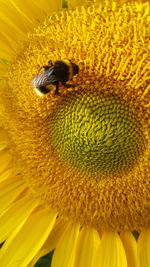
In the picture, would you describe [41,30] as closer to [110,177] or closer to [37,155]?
[37,155]

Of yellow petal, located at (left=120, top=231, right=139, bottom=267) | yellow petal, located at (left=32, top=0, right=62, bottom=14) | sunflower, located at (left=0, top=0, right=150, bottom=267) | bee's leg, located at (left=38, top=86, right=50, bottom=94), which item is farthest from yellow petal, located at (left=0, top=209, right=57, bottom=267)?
yellow petal, located at (left=32, top=0, right=62, bottom=14)

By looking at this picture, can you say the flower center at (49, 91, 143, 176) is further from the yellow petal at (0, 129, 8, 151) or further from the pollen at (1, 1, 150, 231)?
the yellow petal at (0, 129, 8, 151)

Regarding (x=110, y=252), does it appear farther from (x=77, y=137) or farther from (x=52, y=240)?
(x=77, y=137)

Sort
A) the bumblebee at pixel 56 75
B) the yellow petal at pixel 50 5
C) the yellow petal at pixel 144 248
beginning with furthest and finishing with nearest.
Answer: the yellow petal at pixel 144 248 → the yellow petal at pixel 50 5 → the bumblebee at pixel 56 75

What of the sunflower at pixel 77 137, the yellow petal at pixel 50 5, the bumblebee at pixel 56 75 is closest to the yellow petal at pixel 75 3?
the sunflower at pixel 77 137

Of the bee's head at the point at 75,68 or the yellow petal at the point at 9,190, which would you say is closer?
the bee's head at the point at 75,68

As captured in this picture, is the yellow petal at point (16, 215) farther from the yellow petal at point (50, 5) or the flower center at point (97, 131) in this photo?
the yellow petal at point (50, 5)

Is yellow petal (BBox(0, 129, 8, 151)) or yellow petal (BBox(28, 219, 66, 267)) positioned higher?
yellow petal (BBox(0, 129, 8, 151))
